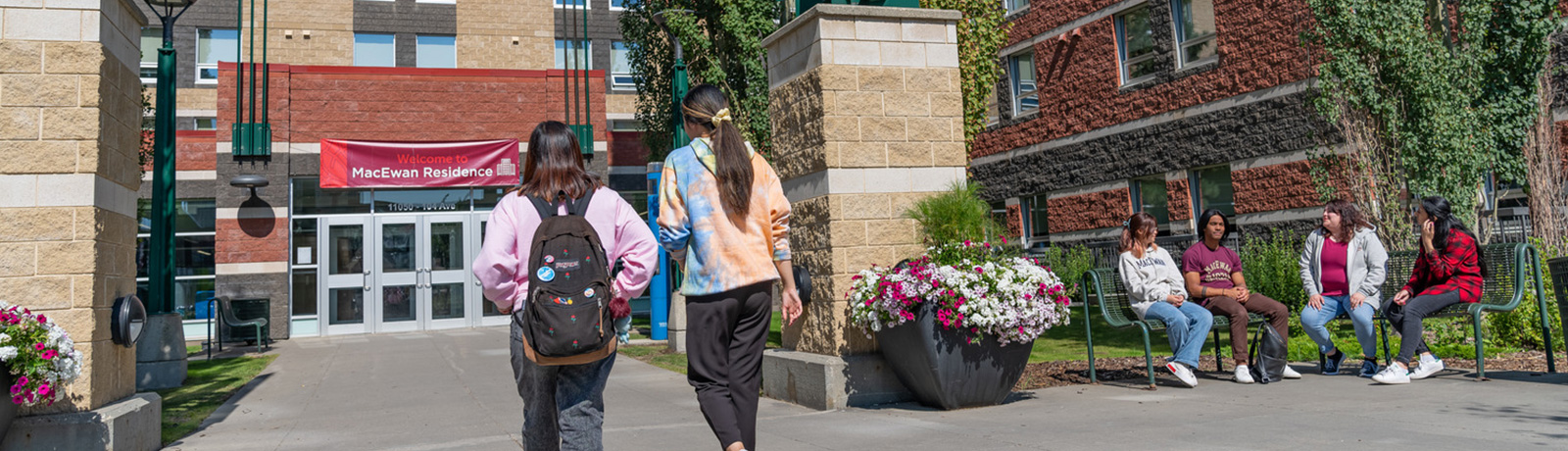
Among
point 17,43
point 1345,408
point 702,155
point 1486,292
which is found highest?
point 17,43

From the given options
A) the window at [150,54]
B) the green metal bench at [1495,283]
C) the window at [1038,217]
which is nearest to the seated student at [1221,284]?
the green metal bench at [1495,283]

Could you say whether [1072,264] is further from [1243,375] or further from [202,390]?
[202,390]

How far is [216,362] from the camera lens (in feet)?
43.3

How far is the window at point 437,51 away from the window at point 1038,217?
53.1 feet

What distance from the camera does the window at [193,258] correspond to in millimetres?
20812

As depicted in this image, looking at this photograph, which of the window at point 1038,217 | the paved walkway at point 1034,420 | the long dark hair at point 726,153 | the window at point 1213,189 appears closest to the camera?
the long dark hair at point 726,153

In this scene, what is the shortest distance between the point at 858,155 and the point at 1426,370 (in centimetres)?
430

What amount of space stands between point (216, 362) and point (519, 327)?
11642mm

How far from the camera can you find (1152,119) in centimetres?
1789

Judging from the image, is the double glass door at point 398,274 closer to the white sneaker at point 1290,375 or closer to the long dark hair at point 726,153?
the white sneaker at point 1290,375

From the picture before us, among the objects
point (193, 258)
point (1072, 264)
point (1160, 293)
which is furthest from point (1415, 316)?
point (193, 258)

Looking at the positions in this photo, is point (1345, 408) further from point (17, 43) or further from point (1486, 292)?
point (17, 43)

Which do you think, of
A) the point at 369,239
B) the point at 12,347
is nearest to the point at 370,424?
the point at 12,347

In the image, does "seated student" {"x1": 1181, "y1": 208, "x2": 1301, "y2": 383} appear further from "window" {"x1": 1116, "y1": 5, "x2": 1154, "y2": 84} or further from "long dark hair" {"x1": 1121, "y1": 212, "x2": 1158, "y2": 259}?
"window" {"x1": 1116, "y1": 5, "x2": 1154, "y2": 84}
